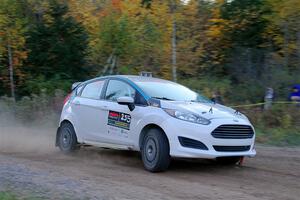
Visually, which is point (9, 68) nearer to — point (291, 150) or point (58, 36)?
point (58, 36)

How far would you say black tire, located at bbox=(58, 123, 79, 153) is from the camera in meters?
11.2

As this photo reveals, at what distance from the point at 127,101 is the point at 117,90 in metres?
0.89

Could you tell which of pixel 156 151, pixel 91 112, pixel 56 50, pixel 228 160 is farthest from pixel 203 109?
pixel 56 50

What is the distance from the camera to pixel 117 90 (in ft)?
34.0

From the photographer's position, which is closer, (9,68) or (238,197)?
(238,197)

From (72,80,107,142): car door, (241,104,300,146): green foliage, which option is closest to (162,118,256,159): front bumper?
(72,80,107,142): car door

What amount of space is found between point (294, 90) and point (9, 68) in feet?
39.8

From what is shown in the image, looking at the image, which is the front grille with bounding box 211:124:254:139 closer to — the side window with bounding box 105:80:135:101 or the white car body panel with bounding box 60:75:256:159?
the white car body panel with bounding box 60:75:256:159

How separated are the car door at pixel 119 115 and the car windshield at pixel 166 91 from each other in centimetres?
28

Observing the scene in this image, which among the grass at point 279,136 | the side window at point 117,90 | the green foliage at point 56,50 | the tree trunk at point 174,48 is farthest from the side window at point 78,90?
the green foliage at point 56,50

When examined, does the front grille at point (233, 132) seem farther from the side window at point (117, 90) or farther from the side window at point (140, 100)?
the side window at point (117, 90)

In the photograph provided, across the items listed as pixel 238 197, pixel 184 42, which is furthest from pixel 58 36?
pixel 238 197

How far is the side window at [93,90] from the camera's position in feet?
35.6

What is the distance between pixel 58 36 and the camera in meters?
23.6
